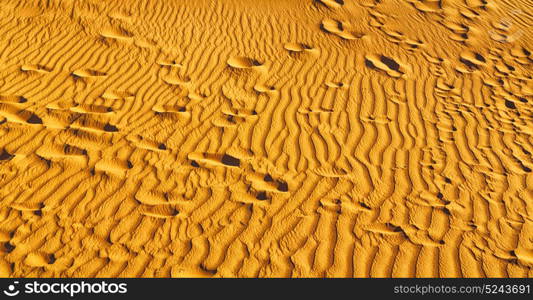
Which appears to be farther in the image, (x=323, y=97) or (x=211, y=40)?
(x=211, y=40)

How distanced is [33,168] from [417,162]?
4546 mm

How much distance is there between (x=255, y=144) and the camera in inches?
208

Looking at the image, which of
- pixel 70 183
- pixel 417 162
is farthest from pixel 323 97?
pixel 70 183

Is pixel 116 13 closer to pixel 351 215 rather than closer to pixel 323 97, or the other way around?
pixel 323 97

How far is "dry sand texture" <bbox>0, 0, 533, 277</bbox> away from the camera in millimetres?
4062

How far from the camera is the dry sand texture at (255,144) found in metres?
4.06

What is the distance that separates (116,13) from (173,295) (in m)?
5.93

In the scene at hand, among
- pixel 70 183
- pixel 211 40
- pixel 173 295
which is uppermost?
pixel 211 40

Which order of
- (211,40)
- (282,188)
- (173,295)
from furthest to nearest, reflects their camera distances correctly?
(211,40)
(282,188)
(173,295)

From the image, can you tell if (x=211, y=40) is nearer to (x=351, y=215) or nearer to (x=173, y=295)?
(x=351, y=215)

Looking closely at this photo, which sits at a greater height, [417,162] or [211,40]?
[211,40]

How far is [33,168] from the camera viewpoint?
463cm

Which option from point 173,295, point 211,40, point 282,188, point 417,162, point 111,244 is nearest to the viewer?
point 173,295

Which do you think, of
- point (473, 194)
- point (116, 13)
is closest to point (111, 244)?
point (473, 194)
